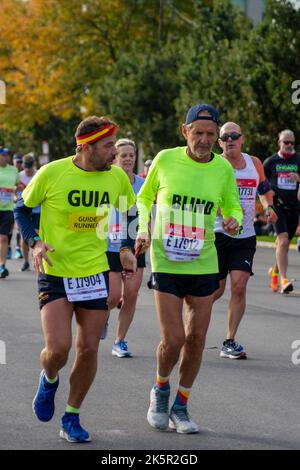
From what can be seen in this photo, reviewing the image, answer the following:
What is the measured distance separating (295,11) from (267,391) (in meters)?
21.4

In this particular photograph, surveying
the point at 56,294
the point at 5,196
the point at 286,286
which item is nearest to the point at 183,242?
the point at 56,294

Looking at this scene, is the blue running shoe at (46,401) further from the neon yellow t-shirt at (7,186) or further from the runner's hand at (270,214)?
the neon yellow t-shirt at (7,186)

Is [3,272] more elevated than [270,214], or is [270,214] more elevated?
[270,214]

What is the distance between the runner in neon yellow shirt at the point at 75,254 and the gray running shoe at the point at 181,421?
0.64 m

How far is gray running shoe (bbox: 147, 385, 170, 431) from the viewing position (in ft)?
24.0

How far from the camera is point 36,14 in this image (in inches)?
1845

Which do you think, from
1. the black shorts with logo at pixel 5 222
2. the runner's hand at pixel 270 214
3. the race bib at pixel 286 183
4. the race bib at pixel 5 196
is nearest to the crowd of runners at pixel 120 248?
the runner's hand at pixel 270 214

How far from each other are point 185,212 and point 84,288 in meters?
0.91

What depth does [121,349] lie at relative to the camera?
10.5 metres

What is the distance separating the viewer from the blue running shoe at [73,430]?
689cm

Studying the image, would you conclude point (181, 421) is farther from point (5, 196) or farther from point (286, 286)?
point (5, 196)

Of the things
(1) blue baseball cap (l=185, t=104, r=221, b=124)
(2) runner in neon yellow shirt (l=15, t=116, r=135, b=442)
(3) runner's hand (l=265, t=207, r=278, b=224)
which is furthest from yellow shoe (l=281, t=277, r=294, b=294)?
(2) runner in neon yellow shirt (l=15, t=116, r=135, b=442)

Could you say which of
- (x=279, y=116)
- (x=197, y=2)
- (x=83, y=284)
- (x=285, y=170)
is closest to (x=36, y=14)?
(x=197, y=2)
